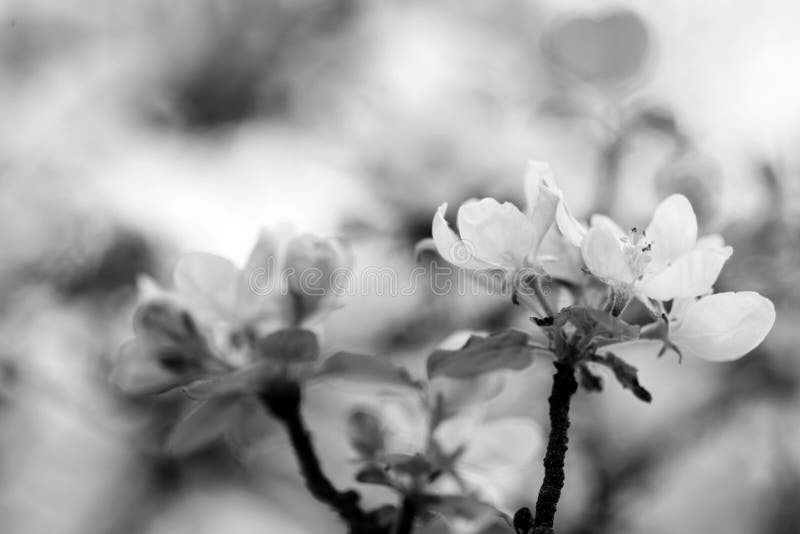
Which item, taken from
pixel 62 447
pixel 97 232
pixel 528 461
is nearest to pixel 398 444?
pixel 528 461

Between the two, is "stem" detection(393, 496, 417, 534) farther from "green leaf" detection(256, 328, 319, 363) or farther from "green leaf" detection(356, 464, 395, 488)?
"green leaf" detection(256, 328, 319, 363)

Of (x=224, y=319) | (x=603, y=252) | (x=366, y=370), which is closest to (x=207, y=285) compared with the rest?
(x=224, y=319)

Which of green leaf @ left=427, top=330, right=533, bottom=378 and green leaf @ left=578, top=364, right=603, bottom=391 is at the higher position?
green leaf @ left=427, top=330, right=533, bottom=378

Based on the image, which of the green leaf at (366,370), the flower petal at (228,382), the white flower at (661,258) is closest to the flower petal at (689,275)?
the white flower at (661,258)

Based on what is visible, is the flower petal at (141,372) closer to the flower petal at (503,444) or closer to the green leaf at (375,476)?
the green leaf at (375,476)

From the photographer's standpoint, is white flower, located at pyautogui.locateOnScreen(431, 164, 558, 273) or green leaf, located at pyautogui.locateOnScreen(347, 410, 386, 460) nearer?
white flower, located at pyautogui.locateOnScreen(431, 164, 558, 273)

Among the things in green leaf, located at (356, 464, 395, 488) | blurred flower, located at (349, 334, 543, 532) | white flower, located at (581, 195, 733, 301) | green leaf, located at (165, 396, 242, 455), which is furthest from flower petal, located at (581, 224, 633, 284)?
green leaf, located at (165, 396, 242, 455)
